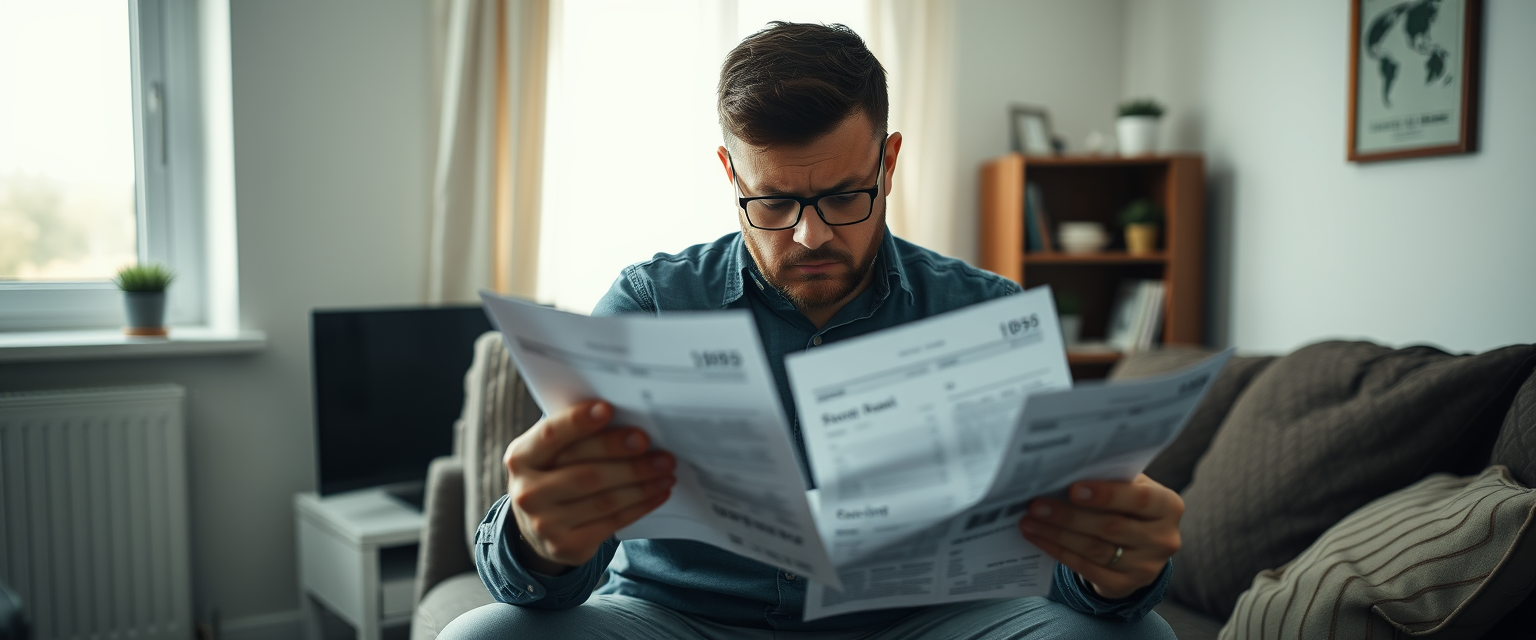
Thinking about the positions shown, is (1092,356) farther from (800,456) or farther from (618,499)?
(618,499)

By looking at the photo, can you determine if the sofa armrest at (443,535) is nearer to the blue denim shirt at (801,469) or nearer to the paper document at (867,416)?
the blue denim shirt at (801,469)

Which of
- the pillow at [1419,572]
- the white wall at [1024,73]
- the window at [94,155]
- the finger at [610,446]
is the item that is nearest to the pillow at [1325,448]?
the pillow at [1419,572]

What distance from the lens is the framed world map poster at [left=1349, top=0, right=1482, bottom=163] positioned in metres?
2.18

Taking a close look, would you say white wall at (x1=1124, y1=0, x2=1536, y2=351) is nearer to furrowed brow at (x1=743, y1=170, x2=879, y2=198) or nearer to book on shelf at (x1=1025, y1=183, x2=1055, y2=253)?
book on shelf at (x1=1025, y1=183, x2=1055, y2=253)

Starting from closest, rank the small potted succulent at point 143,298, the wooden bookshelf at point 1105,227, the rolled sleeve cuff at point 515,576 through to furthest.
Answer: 1. the rolled sleeve cuff at point 515,576
2. the small potted succulent at point 143,298
3. the wooden bookshelf at point 1105,227

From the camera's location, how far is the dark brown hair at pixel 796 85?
113 cm

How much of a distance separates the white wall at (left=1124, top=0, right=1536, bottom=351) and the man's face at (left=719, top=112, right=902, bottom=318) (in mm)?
1718

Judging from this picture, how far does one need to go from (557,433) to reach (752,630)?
0.48 m

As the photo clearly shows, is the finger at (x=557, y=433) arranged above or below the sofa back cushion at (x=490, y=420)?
above

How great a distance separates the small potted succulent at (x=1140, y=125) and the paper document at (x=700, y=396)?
2606 millimetres

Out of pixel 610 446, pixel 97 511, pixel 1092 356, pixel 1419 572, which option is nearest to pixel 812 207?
pixel 610 446

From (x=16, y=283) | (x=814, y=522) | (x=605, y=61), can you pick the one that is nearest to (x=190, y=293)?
(x=16, y=283)

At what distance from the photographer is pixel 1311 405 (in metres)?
1.67

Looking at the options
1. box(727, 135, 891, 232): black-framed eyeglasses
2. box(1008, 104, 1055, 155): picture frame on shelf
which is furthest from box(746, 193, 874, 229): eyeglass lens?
box(1008, 104, 1055, 155): picture frame on shelf
